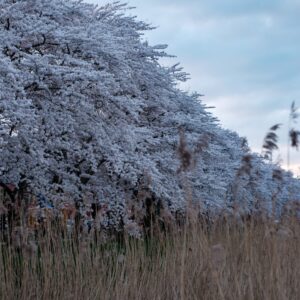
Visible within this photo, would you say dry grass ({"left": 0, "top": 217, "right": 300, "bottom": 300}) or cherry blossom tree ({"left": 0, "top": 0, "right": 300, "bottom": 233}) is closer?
dry grass ({"left": 0, "top": 217, "right": 300, "bottom": 300})

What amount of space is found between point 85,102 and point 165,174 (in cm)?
387

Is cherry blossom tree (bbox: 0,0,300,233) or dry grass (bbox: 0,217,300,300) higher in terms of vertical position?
cherry blossom tree (bbox: 0,0,300,233)

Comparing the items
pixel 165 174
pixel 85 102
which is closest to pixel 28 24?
pixel 85 102

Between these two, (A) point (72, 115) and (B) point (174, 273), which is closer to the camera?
(B) point (174, 273)

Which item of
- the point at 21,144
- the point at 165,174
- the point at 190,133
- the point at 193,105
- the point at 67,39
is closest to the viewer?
the point at 21,144

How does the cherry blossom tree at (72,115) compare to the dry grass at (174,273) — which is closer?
the dry grass at (174,273)

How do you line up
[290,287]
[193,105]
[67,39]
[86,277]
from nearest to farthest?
[290,287]
[86,277]
[67,39]
[193,105]

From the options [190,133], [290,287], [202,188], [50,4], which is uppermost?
[50,4]

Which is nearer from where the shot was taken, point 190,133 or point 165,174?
point 165,174

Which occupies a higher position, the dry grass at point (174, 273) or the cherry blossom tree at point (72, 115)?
the cherry blossom tree at point (72, 115)

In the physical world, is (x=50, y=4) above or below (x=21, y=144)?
above

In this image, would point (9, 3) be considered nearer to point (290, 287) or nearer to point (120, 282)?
point (120, 282)

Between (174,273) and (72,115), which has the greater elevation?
(72,115)

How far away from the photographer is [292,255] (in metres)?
7.76
